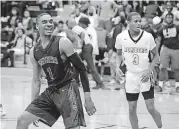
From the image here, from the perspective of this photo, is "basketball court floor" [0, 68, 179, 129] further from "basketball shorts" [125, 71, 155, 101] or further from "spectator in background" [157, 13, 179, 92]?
"basketball shorts" [125, 71, 155, 101]

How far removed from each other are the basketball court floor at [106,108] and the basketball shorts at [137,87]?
166cm

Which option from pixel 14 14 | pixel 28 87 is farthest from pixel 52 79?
pixel 14 14

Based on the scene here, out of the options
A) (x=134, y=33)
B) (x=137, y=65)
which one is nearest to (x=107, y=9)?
(x=134, y=33)

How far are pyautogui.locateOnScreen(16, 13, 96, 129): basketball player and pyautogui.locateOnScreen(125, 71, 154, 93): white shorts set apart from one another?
1858 millimetres

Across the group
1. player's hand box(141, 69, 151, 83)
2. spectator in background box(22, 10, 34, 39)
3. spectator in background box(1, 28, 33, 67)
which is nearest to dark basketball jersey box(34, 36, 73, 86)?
player's hand box(141, 69, 151, 83)

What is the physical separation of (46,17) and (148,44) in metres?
2.29

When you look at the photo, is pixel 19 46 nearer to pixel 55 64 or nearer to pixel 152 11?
pixel 152 11

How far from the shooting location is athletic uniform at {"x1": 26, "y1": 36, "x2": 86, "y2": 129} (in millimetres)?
6316

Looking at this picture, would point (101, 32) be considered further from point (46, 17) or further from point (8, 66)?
point (46, 17)

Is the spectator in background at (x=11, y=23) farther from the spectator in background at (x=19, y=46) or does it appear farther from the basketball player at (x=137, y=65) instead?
the basketball player at (x=137, y=65)

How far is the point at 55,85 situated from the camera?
254 inches

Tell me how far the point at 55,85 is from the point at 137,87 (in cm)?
203

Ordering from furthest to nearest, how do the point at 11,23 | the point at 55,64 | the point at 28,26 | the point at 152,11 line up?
1. the point at 11,23
2. the point at 28,26
3. the point at 152,11
4. the point at 55,64

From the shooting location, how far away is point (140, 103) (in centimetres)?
1287
